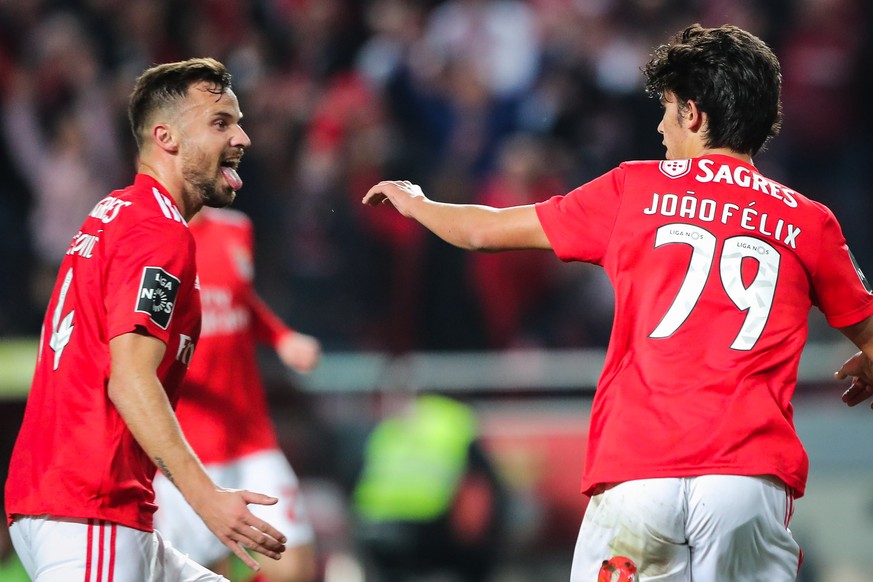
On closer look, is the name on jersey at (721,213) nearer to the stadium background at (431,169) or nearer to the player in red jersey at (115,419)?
the player in red jersey at (115,419)

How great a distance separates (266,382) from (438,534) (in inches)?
59.2

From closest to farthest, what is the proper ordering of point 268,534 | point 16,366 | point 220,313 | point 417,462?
1. point 268,534
2. point 220,313
3. point 16,366
4. point 417,462

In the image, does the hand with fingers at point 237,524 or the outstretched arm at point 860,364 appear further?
the outstretched arm at point 860,364

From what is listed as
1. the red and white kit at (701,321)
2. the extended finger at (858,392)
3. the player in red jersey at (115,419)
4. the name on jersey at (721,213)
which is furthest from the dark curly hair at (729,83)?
the player in red jersey at (115,419)

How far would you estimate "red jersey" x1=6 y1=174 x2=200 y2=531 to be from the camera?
3254 millimetres

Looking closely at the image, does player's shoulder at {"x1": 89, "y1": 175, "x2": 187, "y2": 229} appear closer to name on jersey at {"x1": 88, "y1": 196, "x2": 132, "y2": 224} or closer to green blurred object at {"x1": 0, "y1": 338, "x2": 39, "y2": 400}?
name on jersey at {"x1": 88, "y1": 196, "x2": 132, "y2": 224}

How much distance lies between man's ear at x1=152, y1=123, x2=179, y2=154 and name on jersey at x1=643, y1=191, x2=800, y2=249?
4.98ft

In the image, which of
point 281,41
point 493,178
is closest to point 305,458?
point 493,178

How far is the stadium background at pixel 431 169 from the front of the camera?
759 centimetres

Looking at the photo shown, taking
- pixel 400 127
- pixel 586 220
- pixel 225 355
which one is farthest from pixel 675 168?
pixel 400 127

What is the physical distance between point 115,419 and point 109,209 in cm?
62

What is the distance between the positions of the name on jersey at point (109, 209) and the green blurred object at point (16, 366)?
168 inches

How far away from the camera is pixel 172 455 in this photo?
3.14m

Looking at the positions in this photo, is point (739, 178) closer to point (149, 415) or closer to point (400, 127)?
point (149, 415)
